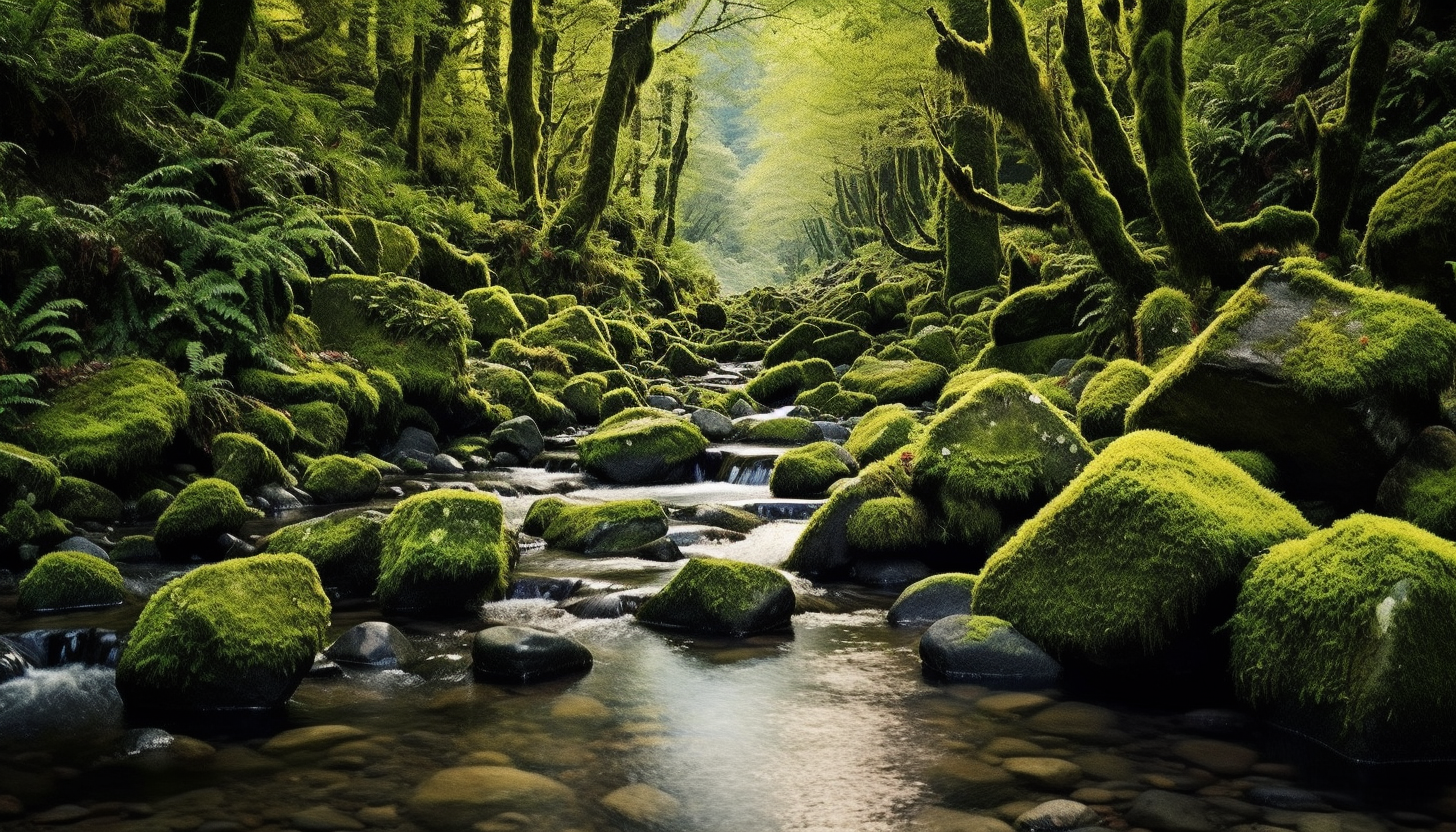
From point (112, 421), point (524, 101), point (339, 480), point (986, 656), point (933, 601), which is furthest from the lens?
point (524, 101)

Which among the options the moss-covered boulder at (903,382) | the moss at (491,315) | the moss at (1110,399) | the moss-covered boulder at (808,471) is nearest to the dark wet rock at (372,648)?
the moss-covered boulder at (808,471)

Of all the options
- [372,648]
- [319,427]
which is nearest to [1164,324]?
[372,648]

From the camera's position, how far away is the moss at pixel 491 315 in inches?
621

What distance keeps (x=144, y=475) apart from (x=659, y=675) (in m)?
5.30

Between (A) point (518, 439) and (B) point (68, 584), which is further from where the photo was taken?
(A) point (518, 439)

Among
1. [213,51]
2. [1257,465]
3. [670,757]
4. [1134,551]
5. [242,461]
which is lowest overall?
[670,757]

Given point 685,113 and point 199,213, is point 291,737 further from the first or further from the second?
point 685,113

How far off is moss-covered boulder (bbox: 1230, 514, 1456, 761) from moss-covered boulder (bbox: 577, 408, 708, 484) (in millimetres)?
7112

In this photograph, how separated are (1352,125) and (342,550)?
9.48 metres

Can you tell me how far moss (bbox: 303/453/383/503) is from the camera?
28.0ft

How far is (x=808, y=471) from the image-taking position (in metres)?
9.14

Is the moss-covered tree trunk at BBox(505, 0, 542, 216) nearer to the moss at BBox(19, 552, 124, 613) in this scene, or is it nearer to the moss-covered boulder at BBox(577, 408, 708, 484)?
the moss-covered boulder at BBox(577, 408, 708, 484)

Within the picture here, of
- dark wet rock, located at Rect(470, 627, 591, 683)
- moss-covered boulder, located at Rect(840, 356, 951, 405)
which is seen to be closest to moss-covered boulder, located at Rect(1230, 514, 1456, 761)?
dark wet rock, located at Rect(470, 627, 591, 683)

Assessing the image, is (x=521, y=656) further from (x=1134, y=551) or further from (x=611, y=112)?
(x=611, y=112)
